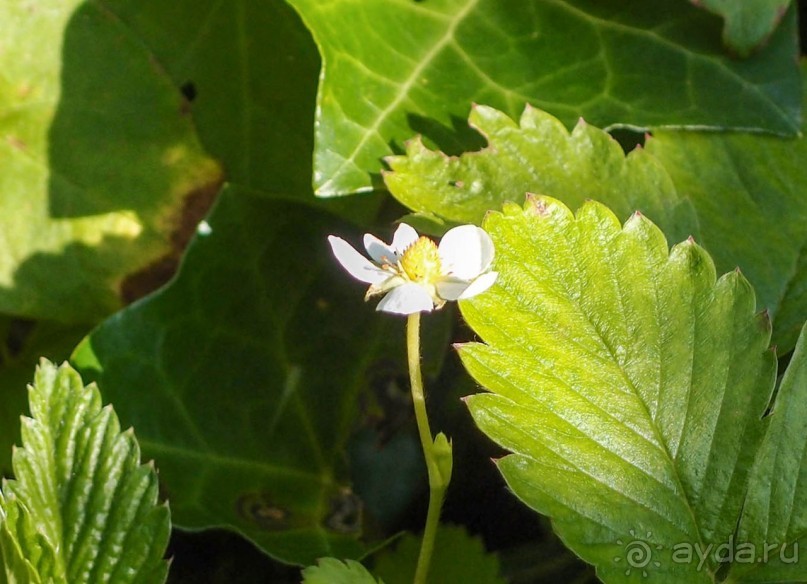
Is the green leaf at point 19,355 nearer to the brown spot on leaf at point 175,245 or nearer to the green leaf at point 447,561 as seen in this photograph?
the brown spot on leaf at point 175,245

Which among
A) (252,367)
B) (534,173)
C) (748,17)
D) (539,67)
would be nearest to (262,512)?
(252,367)

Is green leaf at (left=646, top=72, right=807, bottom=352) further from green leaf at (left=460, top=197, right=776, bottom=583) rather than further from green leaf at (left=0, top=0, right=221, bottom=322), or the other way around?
green leaf at (left=0, top=0, right=221, bottom=322)

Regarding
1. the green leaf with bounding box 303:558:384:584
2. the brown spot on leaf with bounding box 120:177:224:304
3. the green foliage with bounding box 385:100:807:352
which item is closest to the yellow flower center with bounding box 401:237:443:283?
the green foliage with bounding box 385:100:807:352

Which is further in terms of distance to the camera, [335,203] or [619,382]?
[335,203]

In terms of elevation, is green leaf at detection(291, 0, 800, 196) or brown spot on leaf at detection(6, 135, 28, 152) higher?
green leaf at detection(291, 0, 800, 196)

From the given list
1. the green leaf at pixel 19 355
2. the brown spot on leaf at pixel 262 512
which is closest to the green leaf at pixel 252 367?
the brown spot on leaf at pixel 262 512

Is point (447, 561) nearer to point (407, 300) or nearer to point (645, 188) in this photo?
point (407, 300)

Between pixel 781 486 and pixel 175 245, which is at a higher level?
pixel 781 486
